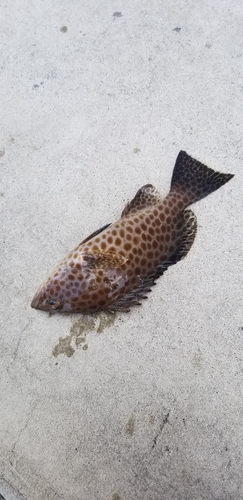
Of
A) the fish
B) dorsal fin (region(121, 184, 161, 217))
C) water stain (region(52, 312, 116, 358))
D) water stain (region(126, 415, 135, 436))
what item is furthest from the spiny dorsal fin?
water stain (region(126, 415, 135, 436))

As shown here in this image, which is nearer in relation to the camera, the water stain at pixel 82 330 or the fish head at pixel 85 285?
the fish head at pixel 85 285

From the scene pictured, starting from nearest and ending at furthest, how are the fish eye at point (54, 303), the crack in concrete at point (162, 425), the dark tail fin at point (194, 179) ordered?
the crack in concrete at point (162, 425), the fish eye at point (54, 303), the dark tail fin at point (194, 179)

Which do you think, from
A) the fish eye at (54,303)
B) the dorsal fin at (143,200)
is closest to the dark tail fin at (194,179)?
the dorsal fin at (143,200)

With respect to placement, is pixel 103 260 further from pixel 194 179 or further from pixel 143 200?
pixel 194 179

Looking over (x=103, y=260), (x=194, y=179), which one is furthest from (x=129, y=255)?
(x=194, y=179)

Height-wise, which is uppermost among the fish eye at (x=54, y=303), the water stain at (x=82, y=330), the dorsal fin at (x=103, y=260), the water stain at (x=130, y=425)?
the dorsal fin at (x=103, y=260)

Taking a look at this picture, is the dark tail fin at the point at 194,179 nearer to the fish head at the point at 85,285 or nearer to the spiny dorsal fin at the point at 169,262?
the spiny dorsal fin at the point at 169,262

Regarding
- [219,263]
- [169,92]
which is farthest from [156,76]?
[219,263]

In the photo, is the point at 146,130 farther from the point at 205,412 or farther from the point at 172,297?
the point at 205,412
